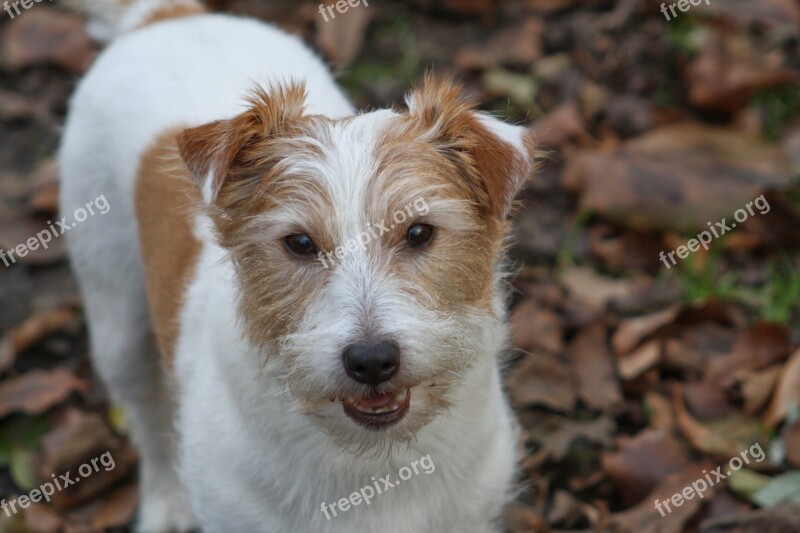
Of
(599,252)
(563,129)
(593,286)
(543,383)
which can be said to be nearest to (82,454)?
(543,383)

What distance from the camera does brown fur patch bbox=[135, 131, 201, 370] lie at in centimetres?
379

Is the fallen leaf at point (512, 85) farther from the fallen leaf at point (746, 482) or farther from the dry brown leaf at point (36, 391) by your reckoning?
the dry brown leaf at point (36, 391)

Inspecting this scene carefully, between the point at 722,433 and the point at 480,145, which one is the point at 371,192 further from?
the point at 722,433

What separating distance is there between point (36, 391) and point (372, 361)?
2.81 metres

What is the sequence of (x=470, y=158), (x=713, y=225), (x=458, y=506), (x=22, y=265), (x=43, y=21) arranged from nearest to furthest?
(x=470, y=158), (x=458, y=506), (x=713, y=225), (x=22, y=265), (x=43, y=21)

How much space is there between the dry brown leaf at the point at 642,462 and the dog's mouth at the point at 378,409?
1641 millimetres

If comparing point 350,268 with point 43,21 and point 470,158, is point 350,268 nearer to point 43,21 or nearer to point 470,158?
point 470,158

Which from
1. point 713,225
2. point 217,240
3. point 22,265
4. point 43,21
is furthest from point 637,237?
point 43,21

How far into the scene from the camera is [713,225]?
5.28 meters

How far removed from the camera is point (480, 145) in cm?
308

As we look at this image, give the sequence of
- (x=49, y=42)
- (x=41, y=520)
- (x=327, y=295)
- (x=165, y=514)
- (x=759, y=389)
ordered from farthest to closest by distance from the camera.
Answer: (x=49, y=42), (x=165, y=514), (x=759, y=389), (x=41, y=520), (x=327, y=295)

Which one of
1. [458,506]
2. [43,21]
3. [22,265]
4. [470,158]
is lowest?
[458,506]

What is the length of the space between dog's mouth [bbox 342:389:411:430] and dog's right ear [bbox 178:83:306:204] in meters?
0.74

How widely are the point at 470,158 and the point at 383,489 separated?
109 cm
